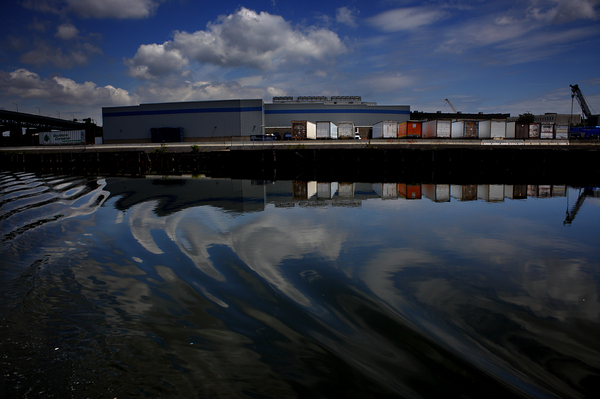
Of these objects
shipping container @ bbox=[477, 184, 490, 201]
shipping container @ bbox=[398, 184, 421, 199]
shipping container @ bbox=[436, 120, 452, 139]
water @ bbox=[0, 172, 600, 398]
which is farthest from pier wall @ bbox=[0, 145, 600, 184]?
water @ bbox=[0, 172, 600, 398]

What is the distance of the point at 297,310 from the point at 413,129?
48.1 metres

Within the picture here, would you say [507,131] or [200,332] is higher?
[507,131]

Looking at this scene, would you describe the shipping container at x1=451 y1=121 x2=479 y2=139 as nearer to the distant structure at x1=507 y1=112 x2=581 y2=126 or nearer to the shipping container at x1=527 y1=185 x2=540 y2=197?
the shipping container at x1=527 y1=185 x2=540 y2=197

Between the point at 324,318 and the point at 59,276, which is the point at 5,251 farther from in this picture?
the point at 324,318

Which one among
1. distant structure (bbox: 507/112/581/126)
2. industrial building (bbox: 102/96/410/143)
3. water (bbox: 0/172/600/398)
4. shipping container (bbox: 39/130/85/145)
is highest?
distant structure (bbox: 507/112/581/126)

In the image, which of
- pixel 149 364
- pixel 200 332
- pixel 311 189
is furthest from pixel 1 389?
pixel 311 189

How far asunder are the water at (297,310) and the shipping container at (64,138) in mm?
65651

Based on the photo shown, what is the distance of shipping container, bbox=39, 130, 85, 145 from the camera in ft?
210

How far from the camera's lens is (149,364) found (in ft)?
10.5

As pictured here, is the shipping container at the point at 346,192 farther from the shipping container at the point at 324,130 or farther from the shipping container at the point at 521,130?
the shipping container at the point at 521,130

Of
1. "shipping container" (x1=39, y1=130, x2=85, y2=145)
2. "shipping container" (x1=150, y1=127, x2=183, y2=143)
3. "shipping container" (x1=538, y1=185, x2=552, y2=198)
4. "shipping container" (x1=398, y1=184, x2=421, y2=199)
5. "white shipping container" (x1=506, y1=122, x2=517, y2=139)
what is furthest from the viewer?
"shipping container" (x1=39, y1=130, x2=85, y2=145)

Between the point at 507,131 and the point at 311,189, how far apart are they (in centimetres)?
3943

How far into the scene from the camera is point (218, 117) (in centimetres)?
6250

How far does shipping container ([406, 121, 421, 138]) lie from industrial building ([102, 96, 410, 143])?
57.3 ft
